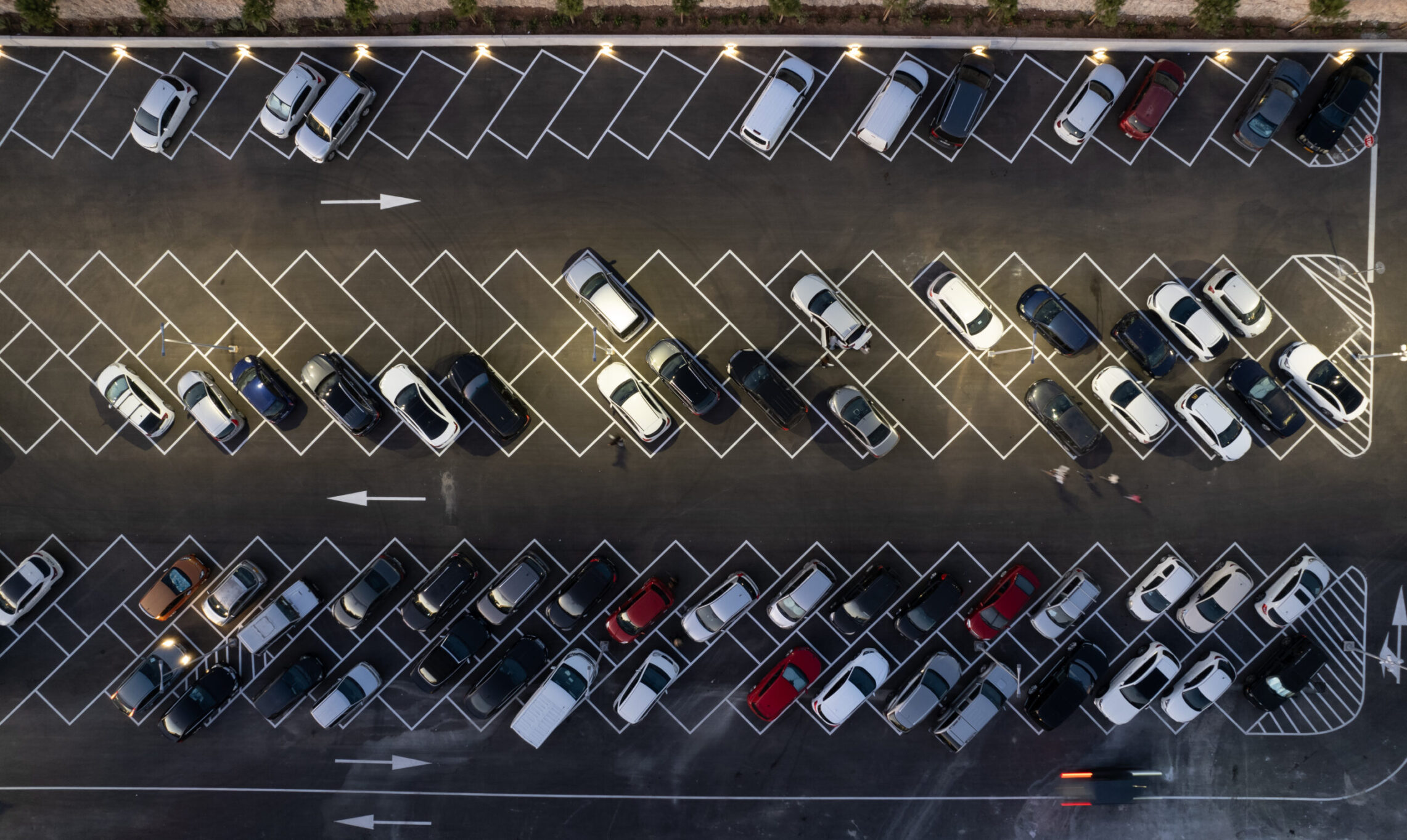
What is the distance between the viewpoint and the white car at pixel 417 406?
21516 millimetres

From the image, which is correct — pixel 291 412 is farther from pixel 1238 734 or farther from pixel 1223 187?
pixel 1238 734

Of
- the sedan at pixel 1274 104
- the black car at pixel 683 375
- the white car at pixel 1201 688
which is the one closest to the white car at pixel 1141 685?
the white car at pixel 1201 688

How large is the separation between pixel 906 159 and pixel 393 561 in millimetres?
21940

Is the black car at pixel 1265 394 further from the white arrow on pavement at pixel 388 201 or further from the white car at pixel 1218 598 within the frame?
the white arrow on pavement at pixel 388 201

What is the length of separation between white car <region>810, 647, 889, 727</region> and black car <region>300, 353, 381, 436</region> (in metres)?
17.7

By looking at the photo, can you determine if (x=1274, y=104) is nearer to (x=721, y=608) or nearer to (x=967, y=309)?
(x=967, y=309)

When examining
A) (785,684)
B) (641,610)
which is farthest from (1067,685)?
(641,610)

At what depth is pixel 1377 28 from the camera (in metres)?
21.5

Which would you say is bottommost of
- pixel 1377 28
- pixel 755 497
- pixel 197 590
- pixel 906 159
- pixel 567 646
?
pixel 197 590

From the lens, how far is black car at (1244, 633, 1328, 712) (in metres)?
21.5

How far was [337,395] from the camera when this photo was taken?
21.6m

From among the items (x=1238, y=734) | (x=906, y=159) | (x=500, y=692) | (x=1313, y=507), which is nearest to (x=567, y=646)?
(x=500, y=692)

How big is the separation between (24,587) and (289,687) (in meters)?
9.59

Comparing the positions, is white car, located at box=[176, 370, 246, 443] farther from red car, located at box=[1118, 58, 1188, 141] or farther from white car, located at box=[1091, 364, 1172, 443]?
red car, located at box=[1118, 58, 1188, 141]
